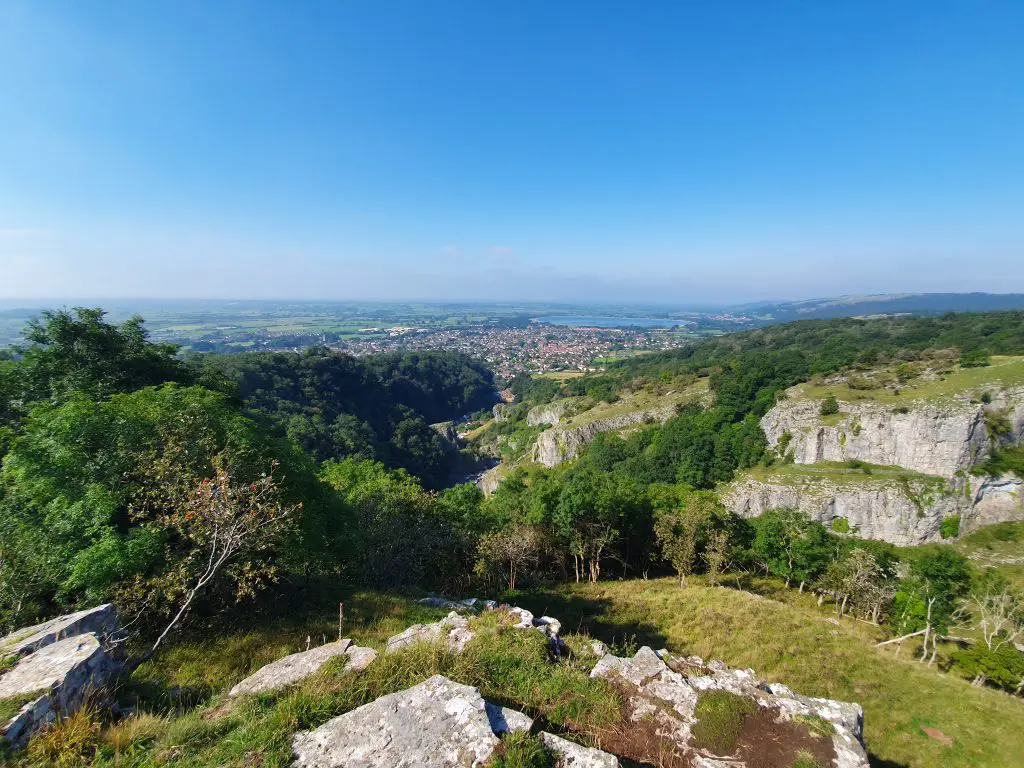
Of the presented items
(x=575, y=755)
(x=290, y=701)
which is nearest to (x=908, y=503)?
(x=575, y=755)

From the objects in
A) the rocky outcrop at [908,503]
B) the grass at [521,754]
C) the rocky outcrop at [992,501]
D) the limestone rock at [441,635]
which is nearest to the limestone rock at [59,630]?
the limestone rock at [441,635]

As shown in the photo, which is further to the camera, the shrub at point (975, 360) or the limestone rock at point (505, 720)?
the shrub at point (975, 360)

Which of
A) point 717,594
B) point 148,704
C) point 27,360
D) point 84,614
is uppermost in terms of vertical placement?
point 27,360

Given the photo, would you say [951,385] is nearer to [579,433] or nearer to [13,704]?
[579,433]

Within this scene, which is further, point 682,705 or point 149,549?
point 149,549

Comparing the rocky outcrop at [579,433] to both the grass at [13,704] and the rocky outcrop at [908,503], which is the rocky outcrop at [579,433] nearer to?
the rocky outcrop at [908,503]

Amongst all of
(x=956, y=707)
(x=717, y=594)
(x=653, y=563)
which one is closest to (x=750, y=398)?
(x=653, y=563)

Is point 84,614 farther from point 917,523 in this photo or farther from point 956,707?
point 917,523

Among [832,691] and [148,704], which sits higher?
[148,704]
